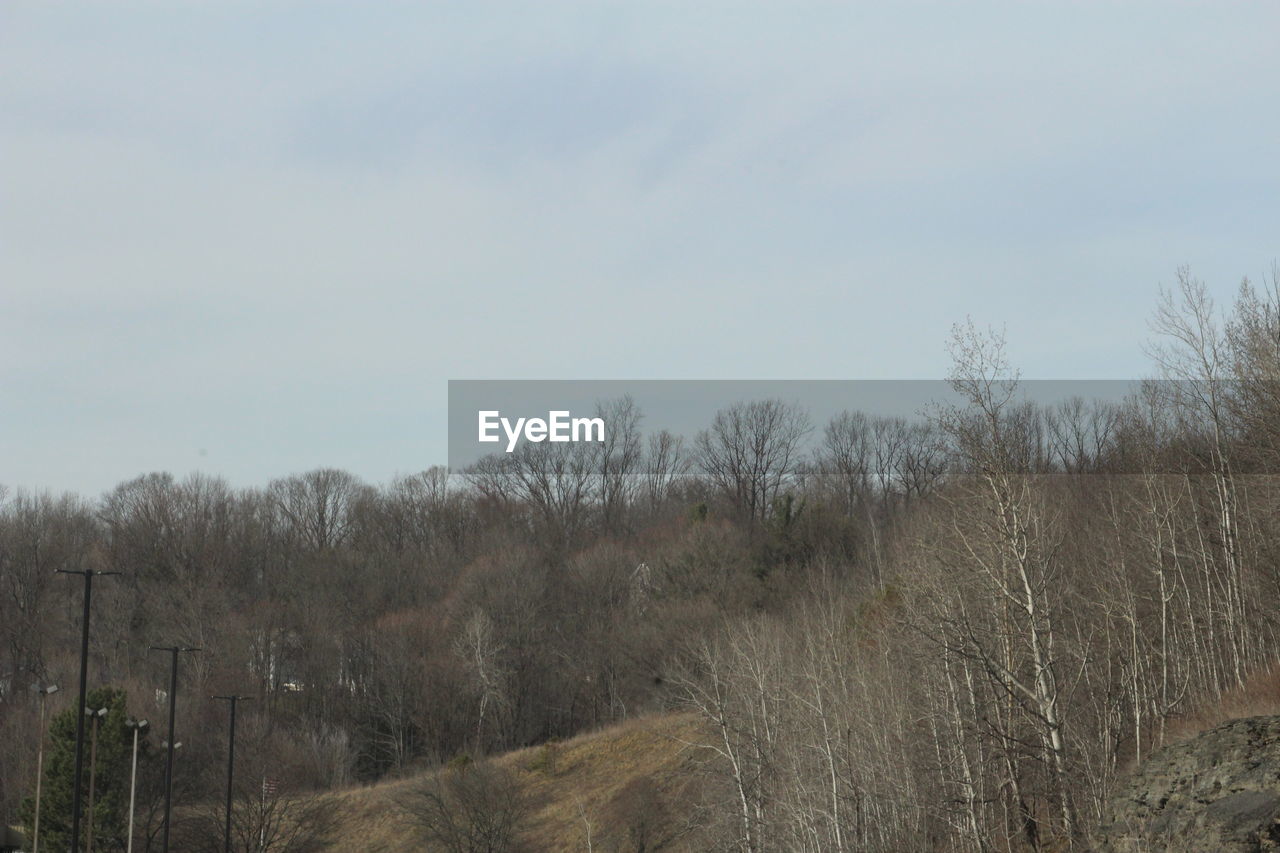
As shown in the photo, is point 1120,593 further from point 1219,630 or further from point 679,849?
point 679,849

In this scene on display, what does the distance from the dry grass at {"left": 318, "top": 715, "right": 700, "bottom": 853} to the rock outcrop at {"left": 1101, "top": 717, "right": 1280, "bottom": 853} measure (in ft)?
107

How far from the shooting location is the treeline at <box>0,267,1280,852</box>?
94.9 feet

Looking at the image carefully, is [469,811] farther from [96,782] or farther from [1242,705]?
[1242,705]

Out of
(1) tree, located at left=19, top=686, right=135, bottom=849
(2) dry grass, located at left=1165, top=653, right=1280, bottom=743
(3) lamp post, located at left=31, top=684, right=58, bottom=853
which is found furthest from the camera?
(1) tree, located at left=19, top=686, right=135, bottom=849

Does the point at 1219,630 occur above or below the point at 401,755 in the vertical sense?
above

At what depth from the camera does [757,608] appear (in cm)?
7269

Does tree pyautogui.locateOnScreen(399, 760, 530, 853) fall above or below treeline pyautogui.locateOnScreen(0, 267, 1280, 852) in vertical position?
below

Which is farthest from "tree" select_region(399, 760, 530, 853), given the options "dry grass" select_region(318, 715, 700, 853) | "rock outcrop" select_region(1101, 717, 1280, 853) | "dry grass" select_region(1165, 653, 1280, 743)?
"rock outcrop" select_region(1101, 717, 1280, 853)

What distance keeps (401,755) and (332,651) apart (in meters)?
9.51

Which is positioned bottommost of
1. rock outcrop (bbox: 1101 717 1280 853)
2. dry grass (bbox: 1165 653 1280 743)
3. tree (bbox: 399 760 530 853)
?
tree (bbox: 399 760 530 853)

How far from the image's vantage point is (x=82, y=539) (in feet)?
302

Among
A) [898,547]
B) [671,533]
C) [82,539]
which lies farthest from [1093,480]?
[82,539]

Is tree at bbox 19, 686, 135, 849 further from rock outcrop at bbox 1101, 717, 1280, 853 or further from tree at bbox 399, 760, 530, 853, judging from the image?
rock outcrop at bbox 1101, 717, 1280, 853

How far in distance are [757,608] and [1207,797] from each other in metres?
53.3
